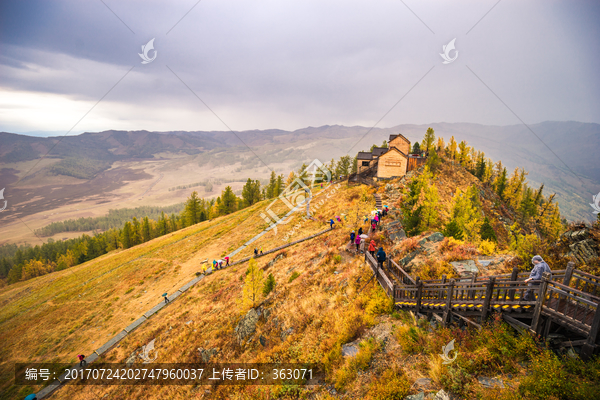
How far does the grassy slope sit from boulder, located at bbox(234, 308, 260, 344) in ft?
8.97

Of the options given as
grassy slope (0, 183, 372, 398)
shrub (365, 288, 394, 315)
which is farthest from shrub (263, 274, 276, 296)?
shrub (365, 288, 394, 315)

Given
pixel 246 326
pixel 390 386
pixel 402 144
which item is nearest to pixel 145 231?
pixel 246 326

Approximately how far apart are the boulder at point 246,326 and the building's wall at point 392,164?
131 feet

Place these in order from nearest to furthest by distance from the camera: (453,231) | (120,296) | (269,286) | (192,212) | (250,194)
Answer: (453,231), (269,286), (120,296), (192,212), (250,194)

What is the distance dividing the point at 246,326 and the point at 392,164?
139 feet

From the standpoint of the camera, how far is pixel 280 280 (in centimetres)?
2156

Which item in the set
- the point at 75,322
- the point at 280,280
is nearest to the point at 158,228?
the point at 75,322

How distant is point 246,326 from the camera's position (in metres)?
18.1

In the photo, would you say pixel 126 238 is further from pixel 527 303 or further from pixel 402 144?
pixel 527 303

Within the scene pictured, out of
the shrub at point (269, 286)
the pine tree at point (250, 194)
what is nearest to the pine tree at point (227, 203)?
the pine tree at point (250, 194)

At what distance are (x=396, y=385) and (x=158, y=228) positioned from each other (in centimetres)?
10442

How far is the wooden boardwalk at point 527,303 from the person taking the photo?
6.49 m

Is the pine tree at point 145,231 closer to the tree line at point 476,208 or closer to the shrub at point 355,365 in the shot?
the tree line at point 476,208

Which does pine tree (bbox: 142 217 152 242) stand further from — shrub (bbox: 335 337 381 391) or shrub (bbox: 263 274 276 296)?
shrub (bbox: 335 337 381 391)
